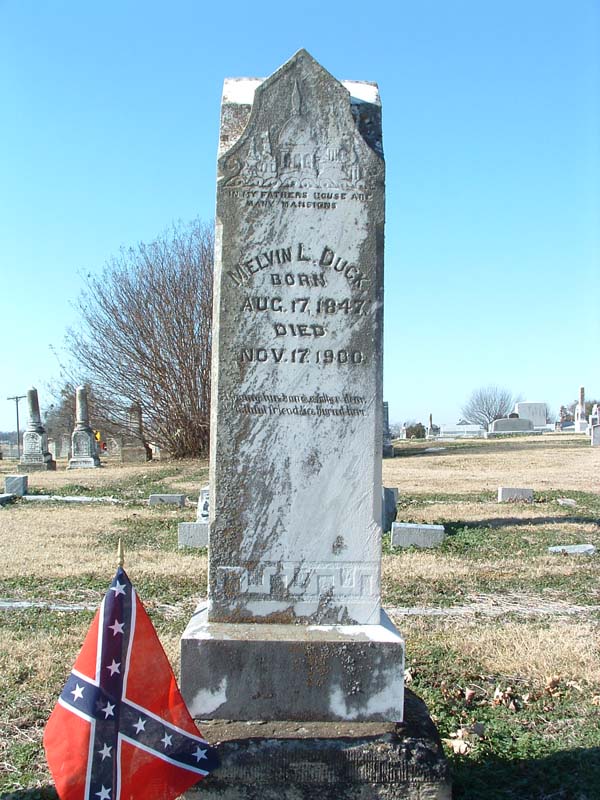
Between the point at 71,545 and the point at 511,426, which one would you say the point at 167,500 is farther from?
the point at 511,426

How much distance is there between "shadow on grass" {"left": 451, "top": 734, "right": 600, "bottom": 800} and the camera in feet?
11.7

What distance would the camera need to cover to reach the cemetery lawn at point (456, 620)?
3.97 metres

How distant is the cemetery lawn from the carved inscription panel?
1.30m

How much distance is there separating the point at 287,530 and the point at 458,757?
1.65 meters

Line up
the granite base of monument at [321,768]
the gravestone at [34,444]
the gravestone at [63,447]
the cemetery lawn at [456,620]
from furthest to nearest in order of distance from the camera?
the gravestone at [63,447], the gravestone at [34,444], the cemetery lawn at [456,620], the granite base of monument at [321,768]

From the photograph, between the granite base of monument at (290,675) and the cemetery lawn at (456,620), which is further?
the cemetery lawn at (456,620)

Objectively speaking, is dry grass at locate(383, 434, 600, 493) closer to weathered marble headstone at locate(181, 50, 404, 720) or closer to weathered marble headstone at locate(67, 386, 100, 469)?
weathered marble headstone at locate(67, 386, 100, 469)

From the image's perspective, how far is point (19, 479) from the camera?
17.0 metres

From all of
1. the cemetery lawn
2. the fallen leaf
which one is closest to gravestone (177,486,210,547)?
the cemetery lawn

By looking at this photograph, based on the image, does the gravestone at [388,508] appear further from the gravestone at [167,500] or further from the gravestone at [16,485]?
the gravestone at [16,485]

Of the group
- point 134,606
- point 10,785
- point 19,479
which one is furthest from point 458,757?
point 19,479

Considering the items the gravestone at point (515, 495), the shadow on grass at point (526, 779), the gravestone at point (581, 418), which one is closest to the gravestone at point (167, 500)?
the gravestone at point (515, 495)

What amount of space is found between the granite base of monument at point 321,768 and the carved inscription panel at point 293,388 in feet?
1.65

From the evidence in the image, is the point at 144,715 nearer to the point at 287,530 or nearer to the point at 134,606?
the point at 134,606
